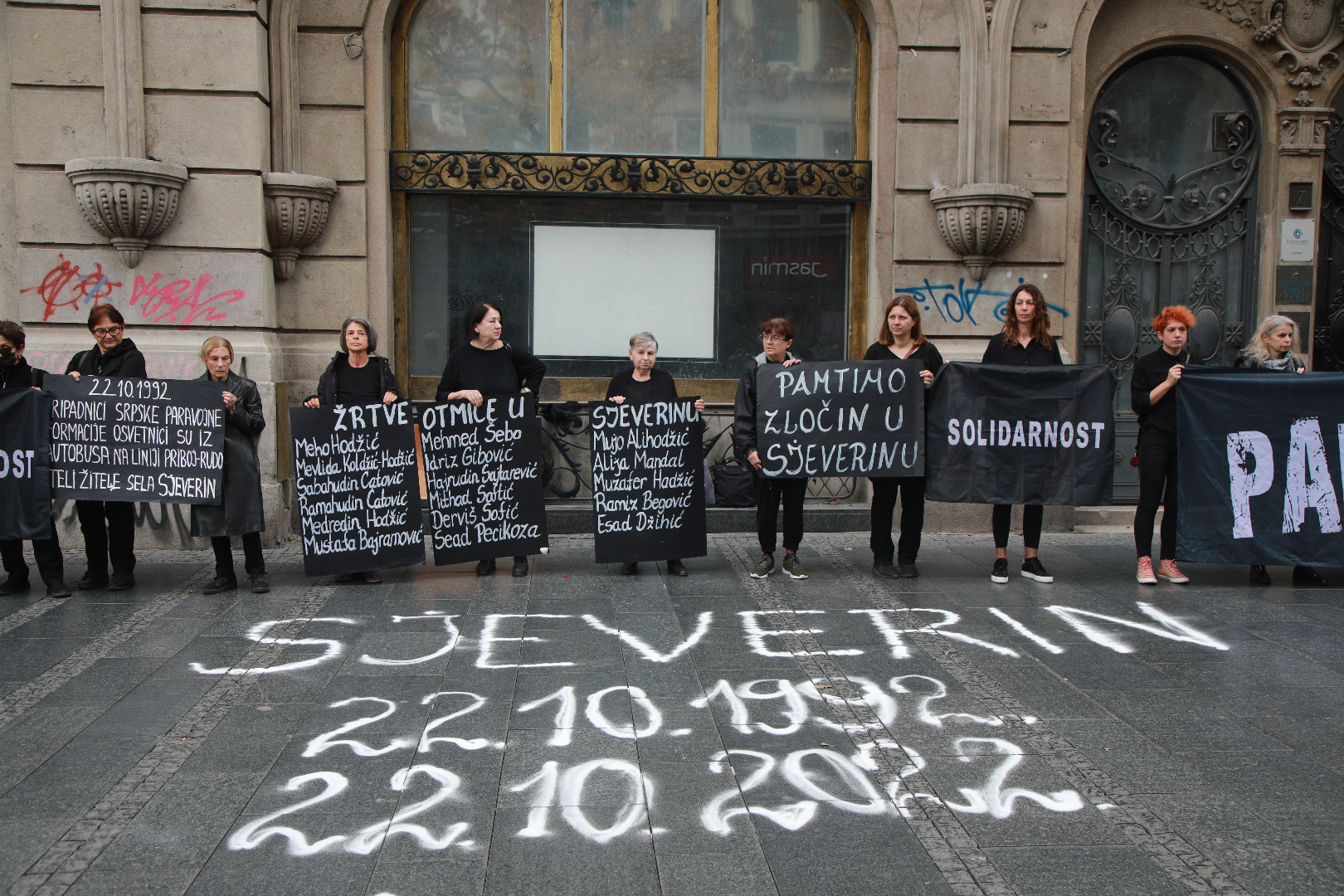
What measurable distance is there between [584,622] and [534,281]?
4.25 m

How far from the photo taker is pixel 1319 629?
6102 millimetres

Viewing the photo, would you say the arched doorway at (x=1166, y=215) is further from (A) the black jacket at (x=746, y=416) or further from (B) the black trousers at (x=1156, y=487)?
(A) the black jacket at (x=746, y=416)

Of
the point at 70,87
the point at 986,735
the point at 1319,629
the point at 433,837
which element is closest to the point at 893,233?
the point at 1319,629

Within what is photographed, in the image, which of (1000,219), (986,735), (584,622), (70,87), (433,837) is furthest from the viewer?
(1000,219)

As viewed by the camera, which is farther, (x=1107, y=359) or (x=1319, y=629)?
(x=1107, y=359)

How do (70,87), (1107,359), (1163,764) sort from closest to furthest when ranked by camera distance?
(1163,764) < (70,87) < (1107,359)

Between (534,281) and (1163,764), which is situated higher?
(534,281)

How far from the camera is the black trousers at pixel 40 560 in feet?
22.3

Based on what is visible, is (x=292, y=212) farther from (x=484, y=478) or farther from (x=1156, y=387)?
(x=1156, y=387)

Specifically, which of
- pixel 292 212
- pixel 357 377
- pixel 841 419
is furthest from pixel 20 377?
pixel 841 419

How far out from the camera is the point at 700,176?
31.1 feet

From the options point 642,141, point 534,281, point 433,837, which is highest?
point 642,141

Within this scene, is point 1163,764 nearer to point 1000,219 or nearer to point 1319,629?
point 1319,629

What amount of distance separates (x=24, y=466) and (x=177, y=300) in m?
2.09
